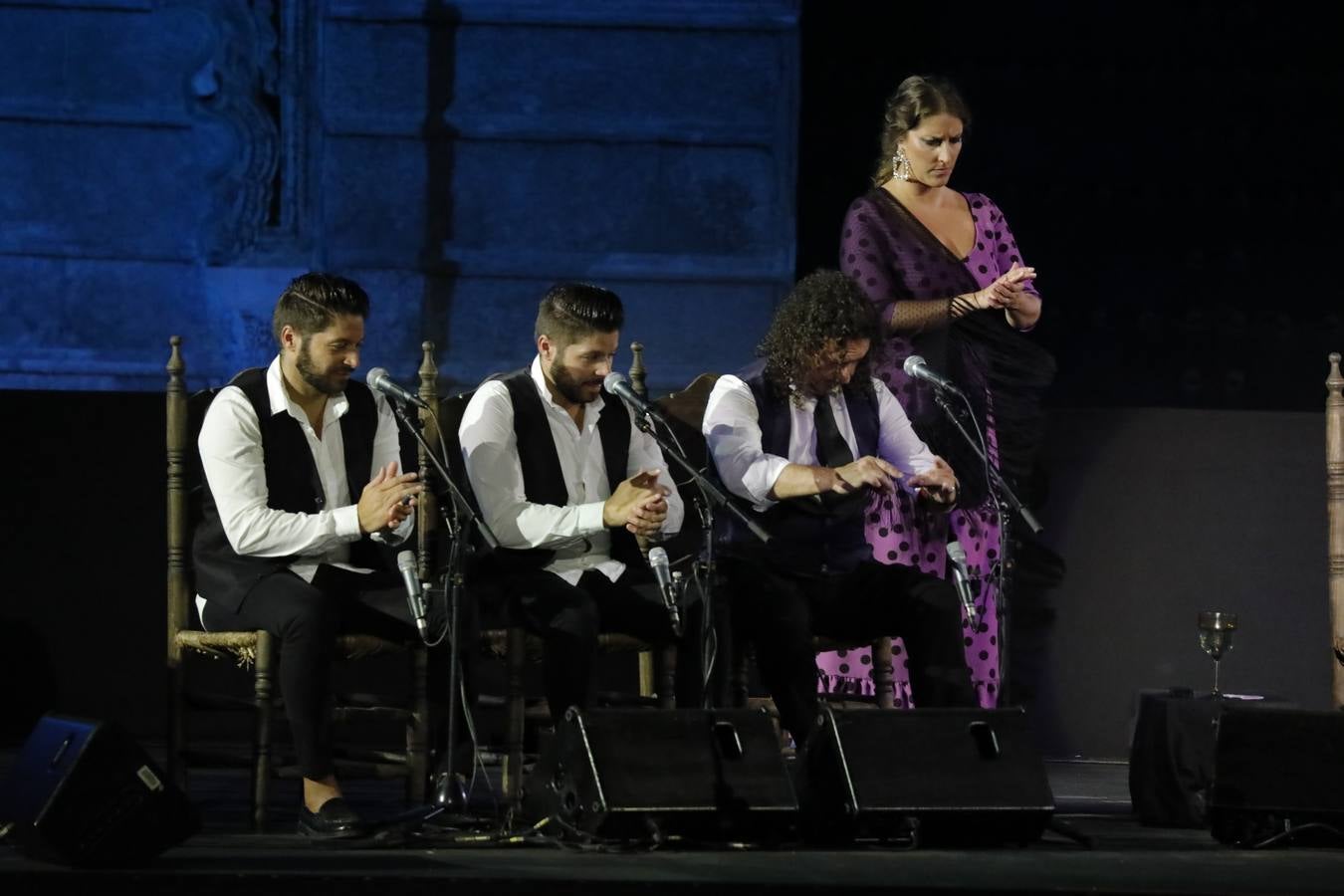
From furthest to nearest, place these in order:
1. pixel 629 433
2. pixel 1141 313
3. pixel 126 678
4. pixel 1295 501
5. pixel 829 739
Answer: pixel 1141 313, pixel 1295 501, pixel 126 678, pixel 629 433, pixel 829 739

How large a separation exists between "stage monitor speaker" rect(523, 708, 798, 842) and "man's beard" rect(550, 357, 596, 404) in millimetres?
858

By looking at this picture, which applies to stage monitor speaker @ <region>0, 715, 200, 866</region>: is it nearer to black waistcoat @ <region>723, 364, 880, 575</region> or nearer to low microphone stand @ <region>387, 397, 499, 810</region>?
low microphone stand @ <region>387, 397, 499, 810</region>

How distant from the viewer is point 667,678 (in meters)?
4.23

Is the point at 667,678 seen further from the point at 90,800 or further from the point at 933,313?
the point at 90,800

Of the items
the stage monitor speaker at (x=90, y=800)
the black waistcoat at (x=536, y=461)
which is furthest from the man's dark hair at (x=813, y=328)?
the stage monitor speaker at (x=90, y=800)

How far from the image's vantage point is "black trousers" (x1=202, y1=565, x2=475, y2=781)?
3.70 meters

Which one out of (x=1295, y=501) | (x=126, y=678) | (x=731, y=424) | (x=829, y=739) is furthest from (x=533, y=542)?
(x=1295, y=501)

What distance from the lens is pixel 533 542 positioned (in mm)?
4039

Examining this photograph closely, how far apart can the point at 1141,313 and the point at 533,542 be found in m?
3.29

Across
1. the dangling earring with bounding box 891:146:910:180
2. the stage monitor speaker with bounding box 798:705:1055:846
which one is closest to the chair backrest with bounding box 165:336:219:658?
the stage monitor speaker with bounding box 798:705:1055:846

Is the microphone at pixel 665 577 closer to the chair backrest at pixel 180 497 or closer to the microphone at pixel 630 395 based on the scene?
the microphone at pixel 630 395

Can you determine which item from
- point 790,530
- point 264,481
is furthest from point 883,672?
point 264,481

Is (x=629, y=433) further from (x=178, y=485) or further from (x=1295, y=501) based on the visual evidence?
(x=1295, y=501)

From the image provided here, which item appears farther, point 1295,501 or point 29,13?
point 29,13
